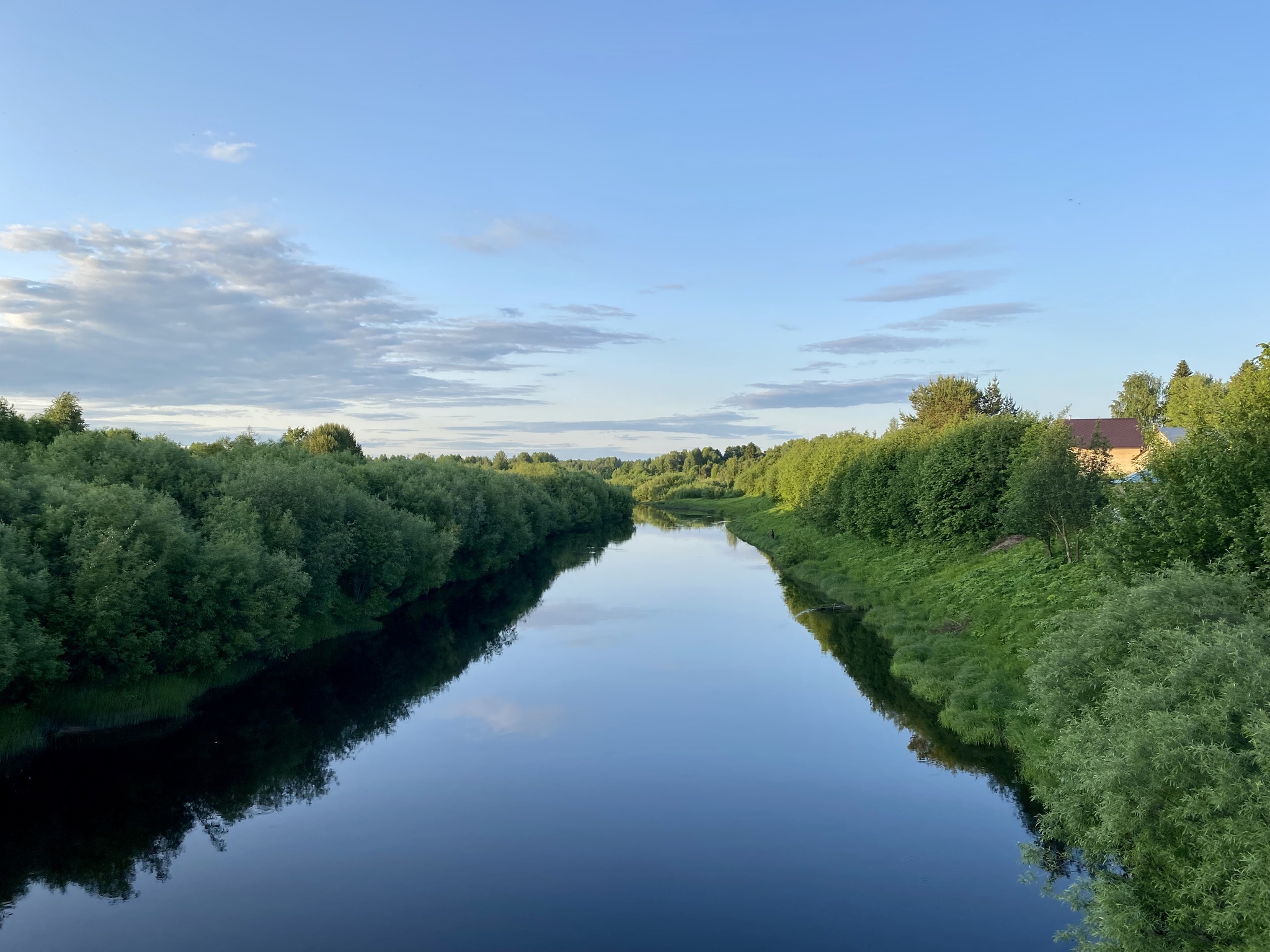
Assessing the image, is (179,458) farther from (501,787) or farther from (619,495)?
(619,495)

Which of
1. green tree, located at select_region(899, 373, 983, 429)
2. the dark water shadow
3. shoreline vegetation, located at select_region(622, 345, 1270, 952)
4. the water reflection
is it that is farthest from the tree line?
green tree, located at select_region(899, 373, 983, 429)

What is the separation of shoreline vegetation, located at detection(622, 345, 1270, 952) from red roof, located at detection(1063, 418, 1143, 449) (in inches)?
1708

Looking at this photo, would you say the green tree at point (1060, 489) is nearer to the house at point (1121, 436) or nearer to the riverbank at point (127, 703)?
the riverbank at point (127, 703)

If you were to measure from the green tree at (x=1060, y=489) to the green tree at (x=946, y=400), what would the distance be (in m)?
51.5

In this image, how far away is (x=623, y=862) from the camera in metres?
20.4

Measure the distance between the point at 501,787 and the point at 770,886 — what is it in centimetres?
959

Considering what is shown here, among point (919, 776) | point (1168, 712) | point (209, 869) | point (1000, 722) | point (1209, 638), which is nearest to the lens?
point (1168, 712)

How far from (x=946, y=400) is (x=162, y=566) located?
85.5 meters

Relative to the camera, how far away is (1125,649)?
18.8 meters

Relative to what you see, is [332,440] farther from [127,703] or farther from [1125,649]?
[1125,649]

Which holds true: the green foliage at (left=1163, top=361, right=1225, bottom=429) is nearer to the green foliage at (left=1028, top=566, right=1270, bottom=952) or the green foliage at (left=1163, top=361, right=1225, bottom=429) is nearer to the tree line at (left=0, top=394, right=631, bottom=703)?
the green foliage at (left=1028, top=566, right=1270, bottom=952)

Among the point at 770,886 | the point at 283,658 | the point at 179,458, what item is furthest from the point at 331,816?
the point at 179,458

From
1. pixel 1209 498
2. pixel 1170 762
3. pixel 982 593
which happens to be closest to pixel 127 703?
pixel 1170 762

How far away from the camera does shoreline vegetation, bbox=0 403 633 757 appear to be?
27.1 m
